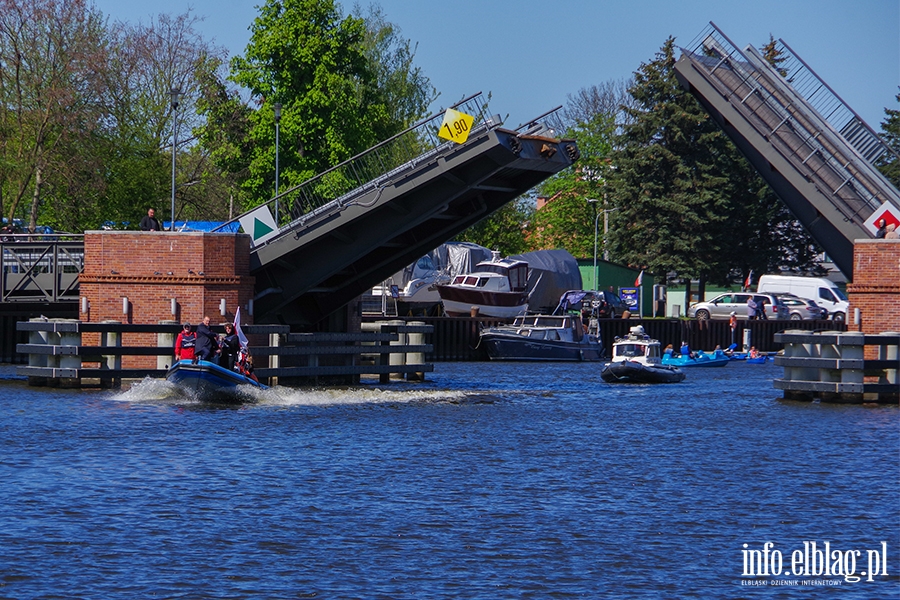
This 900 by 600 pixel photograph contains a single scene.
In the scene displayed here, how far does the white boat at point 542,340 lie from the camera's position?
159 feet

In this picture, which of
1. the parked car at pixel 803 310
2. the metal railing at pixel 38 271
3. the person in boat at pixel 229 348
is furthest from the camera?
the parked car at pixel 803 310

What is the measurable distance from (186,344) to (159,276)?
307cm

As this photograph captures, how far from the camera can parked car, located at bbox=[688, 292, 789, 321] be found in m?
59.6

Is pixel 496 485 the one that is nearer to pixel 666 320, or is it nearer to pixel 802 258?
pixel 666 320

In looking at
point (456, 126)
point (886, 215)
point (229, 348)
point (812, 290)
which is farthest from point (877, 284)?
point (812, 290)

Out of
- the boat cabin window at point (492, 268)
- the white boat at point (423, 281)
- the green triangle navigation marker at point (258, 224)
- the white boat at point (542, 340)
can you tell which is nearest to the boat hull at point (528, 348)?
the white boat at point (542, 340)

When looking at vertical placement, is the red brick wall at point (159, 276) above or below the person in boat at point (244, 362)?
above

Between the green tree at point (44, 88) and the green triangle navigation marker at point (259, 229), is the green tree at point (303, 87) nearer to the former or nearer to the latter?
the green tree at point (44, 88)

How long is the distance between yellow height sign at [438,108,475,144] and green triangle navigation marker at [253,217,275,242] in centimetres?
526

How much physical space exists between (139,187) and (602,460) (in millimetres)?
35316

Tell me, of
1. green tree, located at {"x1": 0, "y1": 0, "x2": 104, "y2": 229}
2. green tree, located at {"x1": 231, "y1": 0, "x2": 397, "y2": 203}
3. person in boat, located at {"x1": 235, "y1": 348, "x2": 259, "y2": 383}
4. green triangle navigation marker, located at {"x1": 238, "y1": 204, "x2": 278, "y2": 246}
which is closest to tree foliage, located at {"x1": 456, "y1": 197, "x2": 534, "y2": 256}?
green tree, located at {"x1": 231, "y1": 0, "x2": 397, "y2": 203}

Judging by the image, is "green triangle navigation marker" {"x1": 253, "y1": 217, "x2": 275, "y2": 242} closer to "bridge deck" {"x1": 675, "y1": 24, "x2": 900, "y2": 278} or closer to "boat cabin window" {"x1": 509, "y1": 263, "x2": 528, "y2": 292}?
"bridge deck" {"x1": 675, "y1": 24, "x2": 900, "y2": 278}

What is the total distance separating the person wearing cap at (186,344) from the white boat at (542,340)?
22802mm

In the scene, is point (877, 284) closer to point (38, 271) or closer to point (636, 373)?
point (636, 373)
